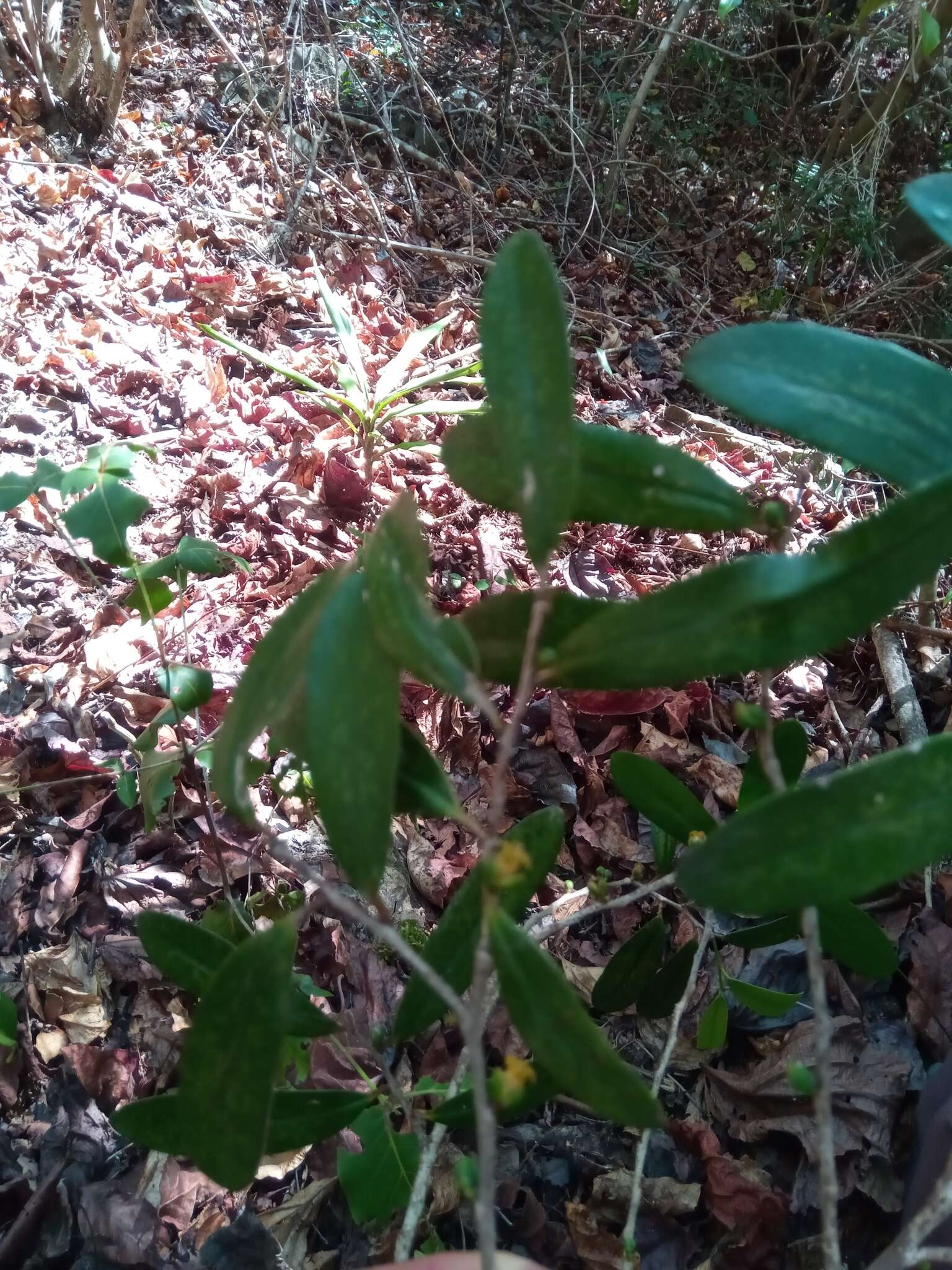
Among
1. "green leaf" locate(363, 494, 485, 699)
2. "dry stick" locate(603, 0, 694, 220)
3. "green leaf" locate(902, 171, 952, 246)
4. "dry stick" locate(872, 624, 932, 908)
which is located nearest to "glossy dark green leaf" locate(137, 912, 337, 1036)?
"green leaf" locate(363, 494, 485, 699)

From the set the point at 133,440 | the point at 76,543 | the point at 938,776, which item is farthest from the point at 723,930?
the point at 133,440

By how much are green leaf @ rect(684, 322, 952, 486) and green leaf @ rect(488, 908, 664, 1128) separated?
33 centimetres

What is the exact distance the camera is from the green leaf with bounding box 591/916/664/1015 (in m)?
0.84

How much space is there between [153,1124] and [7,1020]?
1.46ft

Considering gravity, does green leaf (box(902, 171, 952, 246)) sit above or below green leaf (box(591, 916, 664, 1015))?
above

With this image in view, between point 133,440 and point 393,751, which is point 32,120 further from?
point 393,751

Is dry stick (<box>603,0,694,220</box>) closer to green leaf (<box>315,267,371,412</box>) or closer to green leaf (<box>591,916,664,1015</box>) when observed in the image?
green leaf (<box>315,267,371,412</box>)

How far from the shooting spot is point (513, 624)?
49cm

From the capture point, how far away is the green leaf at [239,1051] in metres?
0.47

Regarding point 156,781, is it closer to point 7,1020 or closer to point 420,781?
point 7,1020

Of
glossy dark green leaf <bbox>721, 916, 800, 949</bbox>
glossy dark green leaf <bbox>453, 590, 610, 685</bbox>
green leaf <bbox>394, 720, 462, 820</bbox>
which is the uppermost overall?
glossy dark green leaf <bbox>453, 590, 610, 685</bbox>

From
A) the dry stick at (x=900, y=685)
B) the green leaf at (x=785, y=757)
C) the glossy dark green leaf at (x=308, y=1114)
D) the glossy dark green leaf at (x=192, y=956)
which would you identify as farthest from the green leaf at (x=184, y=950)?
the dry stick at (x=900, y=685)

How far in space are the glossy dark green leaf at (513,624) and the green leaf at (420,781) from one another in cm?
7

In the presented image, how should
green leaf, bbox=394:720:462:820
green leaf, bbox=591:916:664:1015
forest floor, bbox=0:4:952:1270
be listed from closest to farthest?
green leaf, bbox=394:720:462:820 → green leaf, bbox=591:916:664:1015 → forest floor, bbox=0:4:952:1270
